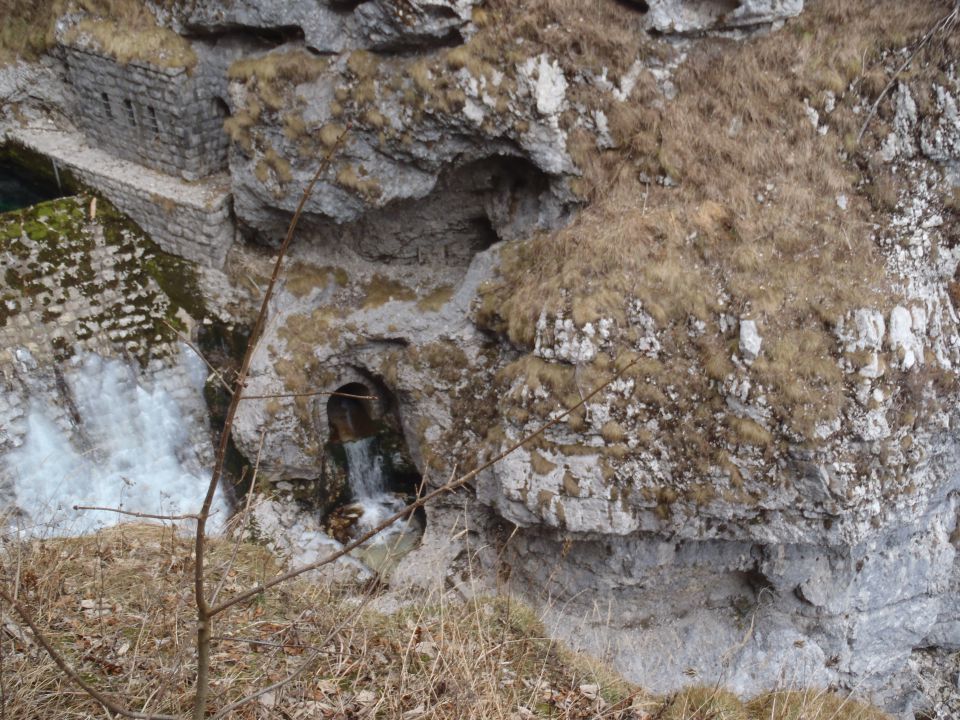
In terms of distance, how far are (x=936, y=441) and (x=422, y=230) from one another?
6.59 metres

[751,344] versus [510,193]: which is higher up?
[510,193]

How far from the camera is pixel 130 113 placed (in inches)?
413

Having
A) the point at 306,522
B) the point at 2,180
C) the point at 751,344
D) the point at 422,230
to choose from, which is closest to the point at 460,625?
the point at 751,344

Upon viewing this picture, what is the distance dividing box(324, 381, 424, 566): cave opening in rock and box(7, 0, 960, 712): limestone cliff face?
71 cm

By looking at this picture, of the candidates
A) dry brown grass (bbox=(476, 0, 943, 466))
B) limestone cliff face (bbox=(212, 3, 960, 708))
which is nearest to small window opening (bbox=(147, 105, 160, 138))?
limestone cliff face (bbox=(212, 3, 960, 708))

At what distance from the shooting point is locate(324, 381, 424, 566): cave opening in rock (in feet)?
35.8

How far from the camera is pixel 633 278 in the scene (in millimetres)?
8242

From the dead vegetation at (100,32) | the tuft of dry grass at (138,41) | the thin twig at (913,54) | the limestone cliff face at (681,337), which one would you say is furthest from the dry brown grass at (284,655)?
the dead vegetation at (100,32)

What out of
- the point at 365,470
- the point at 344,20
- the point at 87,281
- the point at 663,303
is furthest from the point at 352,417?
the point at 344,20

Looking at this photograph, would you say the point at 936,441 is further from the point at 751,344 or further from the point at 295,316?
the point at 295,316

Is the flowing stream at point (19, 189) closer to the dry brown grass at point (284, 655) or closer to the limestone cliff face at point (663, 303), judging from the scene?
the limestone cliff face at point (663, 303)

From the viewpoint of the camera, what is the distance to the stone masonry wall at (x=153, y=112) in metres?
10.0

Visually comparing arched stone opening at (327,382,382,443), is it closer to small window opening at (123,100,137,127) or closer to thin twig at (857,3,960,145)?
small window opening at (123,100,137,127)

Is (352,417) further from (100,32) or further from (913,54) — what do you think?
(913,54)
